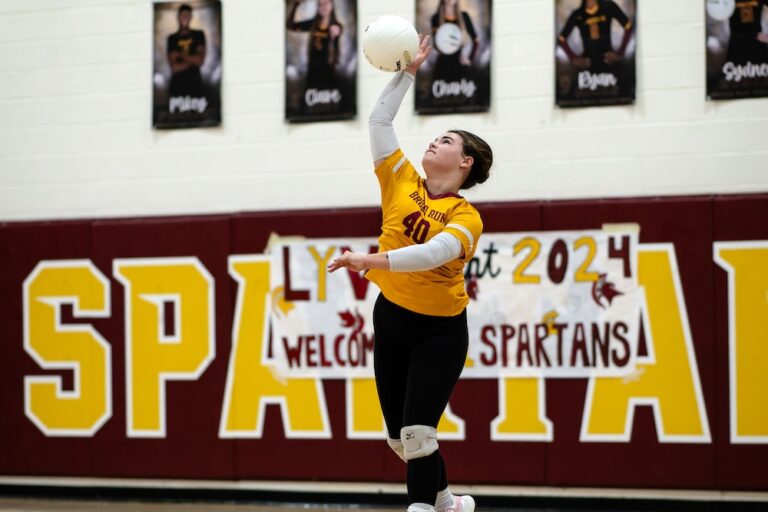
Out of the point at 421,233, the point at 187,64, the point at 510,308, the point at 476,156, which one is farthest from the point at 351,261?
the point at 187,64

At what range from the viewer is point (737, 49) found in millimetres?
6520

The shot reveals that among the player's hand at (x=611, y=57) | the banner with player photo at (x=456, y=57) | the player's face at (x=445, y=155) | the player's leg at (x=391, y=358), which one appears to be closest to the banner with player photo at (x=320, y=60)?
the banner with player photo at (x=456, y=57)

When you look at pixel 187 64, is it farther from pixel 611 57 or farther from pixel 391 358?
pixel 391 358

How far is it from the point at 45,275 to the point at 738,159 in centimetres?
467

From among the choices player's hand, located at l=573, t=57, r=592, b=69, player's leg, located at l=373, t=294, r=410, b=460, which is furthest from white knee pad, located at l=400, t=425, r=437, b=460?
player's hand, located at l=573, t=57, r=592, b=69

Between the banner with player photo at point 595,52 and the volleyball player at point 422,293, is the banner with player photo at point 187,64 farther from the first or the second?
the volleyball player at point 422,293

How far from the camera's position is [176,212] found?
740cm

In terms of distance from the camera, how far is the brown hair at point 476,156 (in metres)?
4.47

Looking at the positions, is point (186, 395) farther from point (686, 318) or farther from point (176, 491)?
point (686, 318)

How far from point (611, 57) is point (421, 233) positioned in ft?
9.53

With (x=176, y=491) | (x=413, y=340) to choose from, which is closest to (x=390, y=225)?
(x=413, y=340)

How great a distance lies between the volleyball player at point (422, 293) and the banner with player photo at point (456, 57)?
244 centimetres

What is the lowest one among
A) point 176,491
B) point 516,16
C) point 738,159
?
point 176,491

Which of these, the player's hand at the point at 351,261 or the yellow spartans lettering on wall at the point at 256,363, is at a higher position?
the player's hand at the point at 351,261
